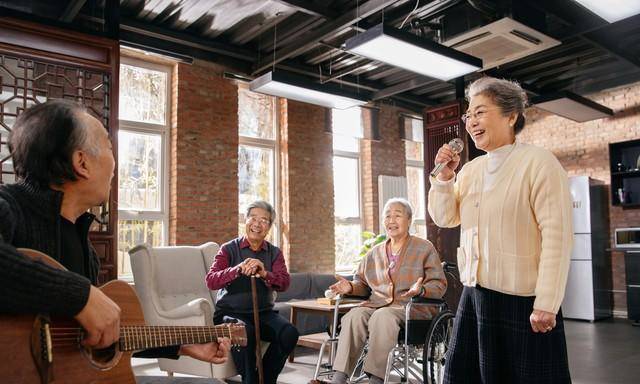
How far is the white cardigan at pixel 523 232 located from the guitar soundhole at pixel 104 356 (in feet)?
3.79

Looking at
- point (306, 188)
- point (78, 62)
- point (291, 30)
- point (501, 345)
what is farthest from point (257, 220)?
point (306, 188)

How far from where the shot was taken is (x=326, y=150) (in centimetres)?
843

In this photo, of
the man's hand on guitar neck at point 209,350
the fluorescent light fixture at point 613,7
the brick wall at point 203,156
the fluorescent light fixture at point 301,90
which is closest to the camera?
the man's hand on guitar neck at point 209,350

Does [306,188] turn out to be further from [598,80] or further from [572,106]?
[598,80]

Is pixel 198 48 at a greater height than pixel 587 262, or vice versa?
pixel 198 48

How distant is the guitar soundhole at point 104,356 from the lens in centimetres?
125

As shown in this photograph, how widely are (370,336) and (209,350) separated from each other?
203cm

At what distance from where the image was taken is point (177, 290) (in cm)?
437

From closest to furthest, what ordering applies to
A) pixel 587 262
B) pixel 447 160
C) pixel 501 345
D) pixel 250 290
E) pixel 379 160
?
pixel 501 345, pixel 447 160, pixel 250 290, pixel 587 262, pixel 379 160

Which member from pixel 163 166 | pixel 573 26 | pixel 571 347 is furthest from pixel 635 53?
pixel 163 166

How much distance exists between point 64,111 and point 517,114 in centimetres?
149

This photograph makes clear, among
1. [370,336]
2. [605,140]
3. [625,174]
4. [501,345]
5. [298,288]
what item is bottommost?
[298,288]

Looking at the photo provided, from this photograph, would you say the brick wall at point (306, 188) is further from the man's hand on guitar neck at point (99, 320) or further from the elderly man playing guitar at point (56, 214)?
the man's hand on guitar neck at point (99, 320)

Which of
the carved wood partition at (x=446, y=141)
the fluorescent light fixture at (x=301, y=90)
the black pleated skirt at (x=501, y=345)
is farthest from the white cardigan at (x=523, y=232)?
the carved wood partition at (x=446, y=141)
